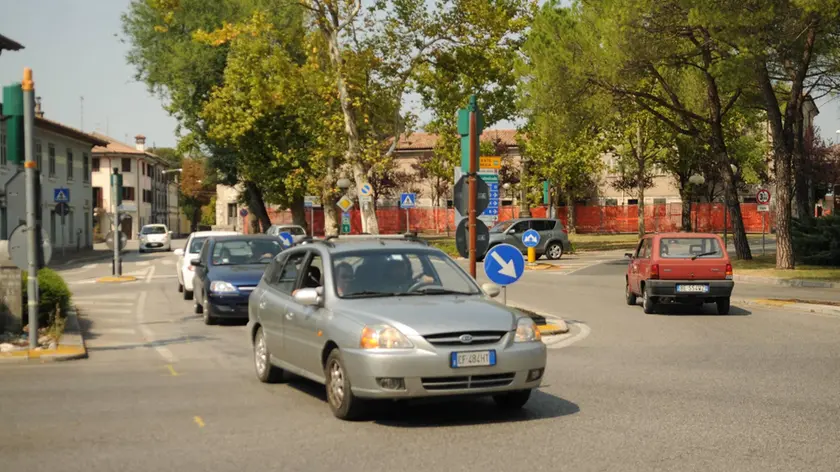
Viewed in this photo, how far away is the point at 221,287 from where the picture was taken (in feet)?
58.6

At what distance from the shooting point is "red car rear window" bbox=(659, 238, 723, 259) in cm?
1952

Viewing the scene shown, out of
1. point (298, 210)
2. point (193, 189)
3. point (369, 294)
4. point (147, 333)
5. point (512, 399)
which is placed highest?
point (193, 189)

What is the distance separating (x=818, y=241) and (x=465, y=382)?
1126 inches

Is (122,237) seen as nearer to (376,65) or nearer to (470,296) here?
(376,65)

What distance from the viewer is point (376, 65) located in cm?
3881

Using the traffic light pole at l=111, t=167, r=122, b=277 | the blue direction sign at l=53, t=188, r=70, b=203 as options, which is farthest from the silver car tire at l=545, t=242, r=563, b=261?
the blue direction sign at l=53, t=188, r=70, b=203

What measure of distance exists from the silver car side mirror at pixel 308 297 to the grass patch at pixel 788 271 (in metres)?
22.8

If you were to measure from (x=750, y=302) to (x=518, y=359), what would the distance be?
15005mm

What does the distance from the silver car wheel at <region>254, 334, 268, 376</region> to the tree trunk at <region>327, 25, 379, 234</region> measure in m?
27.9

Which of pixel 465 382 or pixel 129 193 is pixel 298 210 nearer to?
pixel 129 193

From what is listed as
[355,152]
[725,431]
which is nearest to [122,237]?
[355,152]

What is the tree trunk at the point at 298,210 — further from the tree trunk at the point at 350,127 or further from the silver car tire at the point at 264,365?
the silver car tire at the point at 264,365

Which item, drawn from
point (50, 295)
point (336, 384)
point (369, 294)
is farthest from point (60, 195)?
point (336, 384)

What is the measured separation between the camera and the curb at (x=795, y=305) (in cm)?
1959
